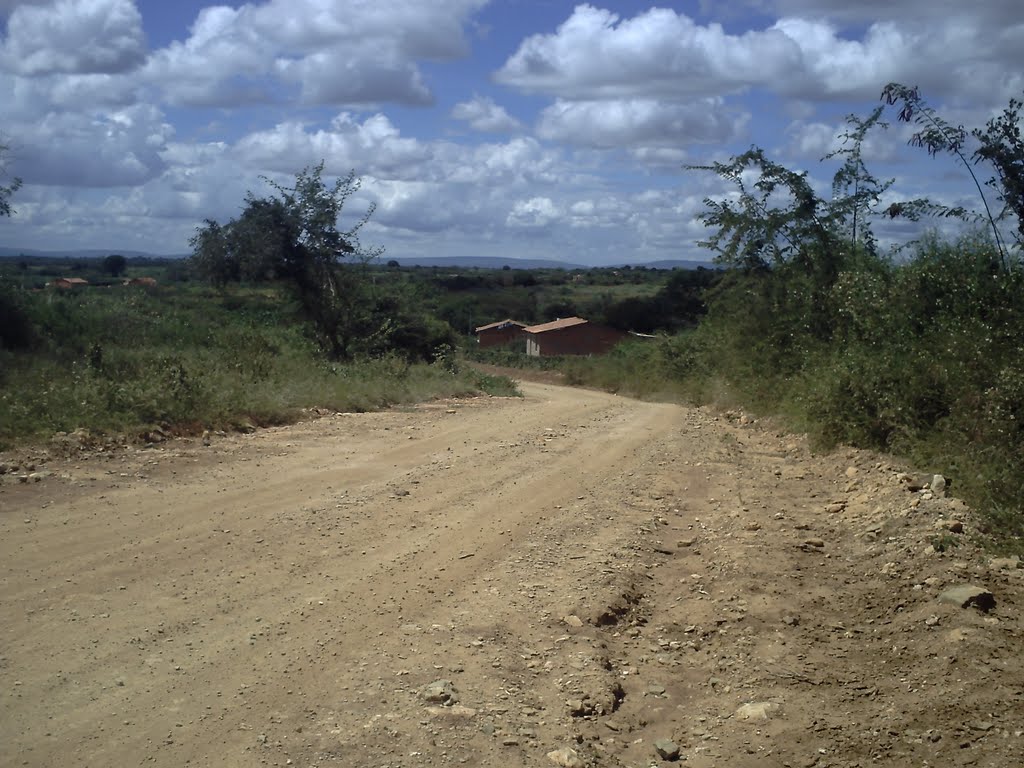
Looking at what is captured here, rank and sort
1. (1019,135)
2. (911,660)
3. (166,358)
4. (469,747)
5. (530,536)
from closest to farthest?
(469,747) → (911,660) → (530,536) → (1019,135) → (166,358)

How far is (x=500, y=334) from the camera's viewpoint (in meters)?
71.7

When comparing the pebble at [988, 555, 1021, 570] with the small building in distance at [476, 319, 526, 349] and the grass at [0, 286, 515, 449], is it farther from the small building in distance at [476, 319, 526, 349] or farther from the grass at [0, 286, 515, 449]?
the small building in distance at [476, 319, 526, 349]

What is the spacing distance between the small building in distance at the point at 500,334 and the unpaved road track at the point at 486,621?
60.2 metres

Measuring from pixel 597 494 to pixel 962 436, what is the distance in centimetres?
359

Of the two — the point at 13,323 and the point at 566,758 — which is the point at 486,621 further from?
the point at 13,323

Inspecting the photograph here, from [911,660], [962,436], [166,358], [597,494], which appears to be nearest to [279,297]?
[166,358]

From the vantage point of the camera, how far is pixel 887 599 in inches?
274

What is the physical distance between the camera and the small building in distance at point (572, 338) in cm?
6356

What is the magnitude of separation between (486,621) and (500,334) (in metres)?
65.4

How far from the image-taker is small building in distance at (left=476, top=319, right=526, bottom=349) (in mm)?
71062

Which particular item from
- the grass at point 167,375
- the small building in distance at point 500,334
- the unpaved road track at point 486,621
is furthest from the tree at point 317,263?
the small building in distance at point 500,334

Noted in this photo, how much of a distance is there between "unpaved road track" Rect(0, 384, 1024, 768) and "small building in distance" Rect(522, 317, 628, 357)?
2072 inches

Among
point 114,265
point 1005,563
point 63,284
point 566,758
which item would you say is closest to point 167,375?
point 566,758

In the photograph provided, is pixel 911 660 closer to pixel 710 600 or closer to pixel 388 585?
pixel 710 600
